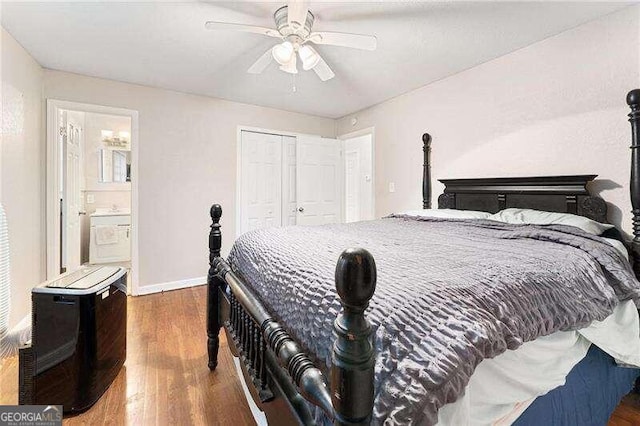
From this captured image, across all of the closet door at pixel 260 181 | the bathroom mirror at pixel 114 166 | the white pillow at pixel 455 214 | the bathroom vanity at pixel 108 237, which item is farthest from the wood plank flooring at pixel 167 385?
the bathroom mirror at pixel 114 166

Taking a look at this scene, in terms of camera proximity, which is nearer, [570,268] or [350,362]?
[350,362]

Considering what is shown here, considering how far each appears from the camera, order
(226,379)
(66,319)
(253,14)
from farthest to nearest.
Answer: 1. (253,14)
2. (226,379)
3. (66,319)

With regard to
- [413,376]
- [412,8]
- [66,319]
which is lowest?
[66,319]

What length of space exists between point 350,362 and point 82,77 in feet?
12.9

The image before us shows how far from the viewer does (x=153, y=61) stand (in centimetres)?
277

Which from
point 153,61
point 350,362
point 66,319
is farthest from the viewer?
point 153,61

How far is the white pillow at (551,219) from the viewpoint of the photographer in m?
1.82

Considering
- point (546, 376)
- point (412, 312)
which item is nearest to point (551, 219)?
point (546, 376)

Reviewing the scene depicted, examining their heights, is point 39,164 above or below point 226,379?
above

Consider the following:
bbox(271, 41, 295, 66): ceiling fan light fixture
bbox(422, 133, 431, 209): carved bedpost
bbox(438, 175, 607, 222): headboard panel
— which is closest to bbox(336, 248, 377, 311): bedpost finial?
bbox(271, 41, 295, 66): ceiling fan light fixture

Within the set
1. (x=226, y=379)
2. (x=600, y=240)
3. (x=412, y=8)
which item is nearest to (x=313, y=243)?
(x=226, y=379)

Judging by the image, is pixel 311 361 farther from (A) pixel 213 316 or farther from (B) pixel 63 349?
(B) pixel 63 349

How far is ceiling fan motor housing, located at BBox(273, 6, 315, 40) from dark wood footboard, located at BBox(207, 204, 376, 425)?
1536 millimetres

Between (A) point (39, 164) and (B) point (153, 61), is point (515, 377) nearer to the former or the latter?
(B) point (153, 61)
